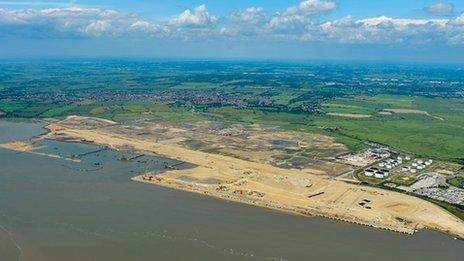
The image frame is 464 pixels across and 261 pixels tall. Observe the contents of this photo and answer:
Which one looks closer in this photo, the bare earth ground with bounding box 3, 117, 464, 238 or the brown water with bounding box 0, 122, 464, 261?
the brown water with bounding box 0, 122, 464, 261

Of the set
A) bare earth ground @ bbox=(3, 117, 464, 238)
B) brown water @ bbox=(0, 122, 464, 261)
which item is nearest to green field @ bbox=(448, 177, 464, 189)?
bare earth ground @ bbox=(3, 117, 464, 238)

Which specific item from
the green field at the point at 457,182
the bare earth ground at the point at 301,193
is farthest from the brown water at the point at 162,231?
the green field at the point at 457,182

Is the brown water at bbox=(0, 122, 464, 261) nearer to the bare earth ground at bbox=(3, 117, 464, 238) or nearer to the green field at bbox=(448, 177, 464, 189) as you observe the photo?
the bare earth ground at bbox=(3, 117, 464, 238)

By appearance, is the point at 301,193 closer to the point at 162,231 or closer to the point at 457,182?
the point at 162,231

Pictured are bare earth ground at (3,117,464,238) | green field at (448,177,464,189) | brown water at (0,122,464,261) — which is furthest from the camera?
green field at (448,177,464,189)

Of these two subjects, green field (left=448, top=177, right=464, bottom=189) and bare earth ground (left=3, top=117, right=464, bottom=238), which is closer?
bare earth ground (left=3, top=117, right=464, bottom=238)

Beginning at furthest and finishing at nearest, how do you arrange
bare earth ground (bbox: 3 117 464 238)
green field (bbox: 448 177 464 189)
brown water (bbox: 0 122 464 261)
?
green field (bbox: 448 177 464 189)
bare earth ground (bbox: 3 117 464 238)
brown water (bbox: 0 122 464 261)

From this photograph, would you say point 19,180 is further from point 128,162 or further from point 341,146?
point 341,146

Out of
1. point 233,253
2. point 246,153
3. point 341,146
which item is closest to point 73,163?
point 246,153
